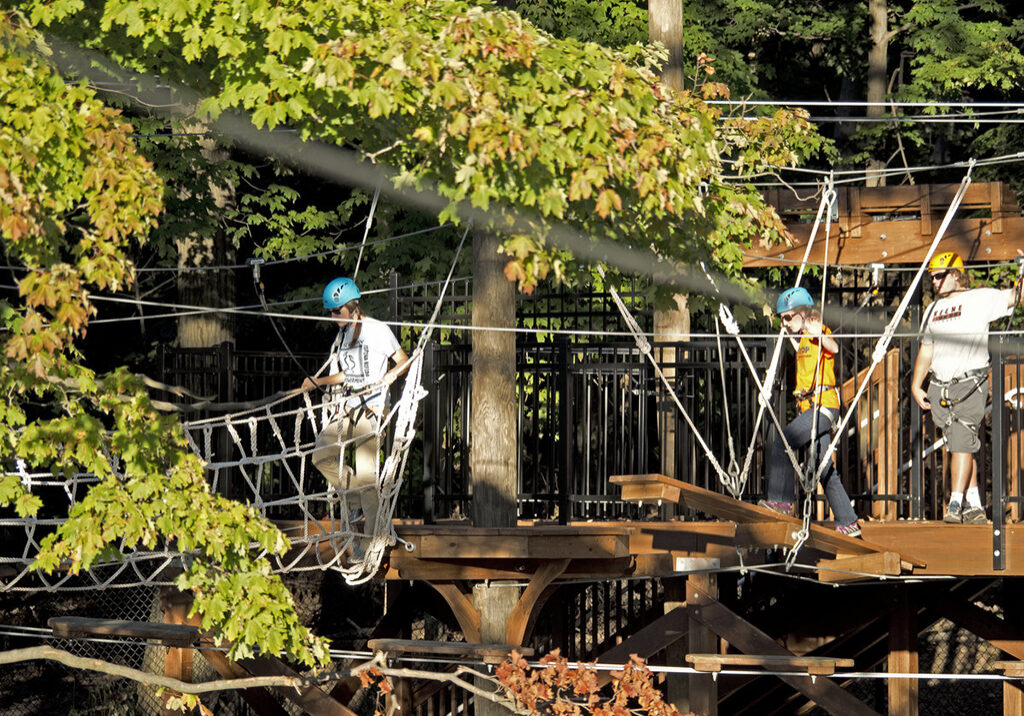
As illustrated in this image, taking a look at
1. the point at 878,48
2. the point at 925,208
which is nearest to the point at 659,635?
the point at 925,208

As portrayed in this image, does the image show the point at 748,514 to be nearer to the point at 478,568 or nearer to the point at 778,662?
the point at 778,662

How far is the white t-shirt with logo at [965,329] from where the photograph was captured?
927 centimetres

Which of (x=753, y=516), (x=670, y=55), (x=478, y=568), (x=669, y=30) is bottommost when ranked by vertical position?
(x=478, y=568)

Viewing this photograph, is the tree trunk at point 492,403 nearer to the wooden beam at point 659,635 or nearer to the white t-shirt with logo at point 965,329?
the wooden beam at point 659,635

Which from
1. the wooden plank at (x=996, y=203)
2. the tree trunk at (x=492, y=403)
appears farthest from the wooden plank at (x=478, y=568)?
the wooden plank at (x=996, y=203)

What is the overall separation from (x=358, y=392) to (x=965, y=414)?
147 inches

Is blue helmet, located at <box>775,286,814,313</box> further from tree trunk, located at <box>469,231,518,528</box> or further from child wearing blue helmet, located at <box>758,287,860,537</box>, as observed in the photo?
tree trunk, located at <box>469,231,518,528</box>

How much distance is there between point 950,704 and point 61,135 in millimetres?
15861

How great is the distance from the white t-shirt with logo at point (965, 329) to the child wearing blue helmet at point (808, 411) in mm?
658

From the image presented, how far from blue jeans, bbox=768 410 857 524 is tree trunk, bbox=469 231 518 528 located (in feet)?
5.60

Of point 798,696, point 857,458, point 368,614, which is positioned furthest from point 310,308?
point 857,458

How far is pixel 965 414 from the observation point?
9.33 meters

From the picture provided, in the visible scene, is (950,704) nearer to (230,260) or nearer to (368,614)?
(368,614)

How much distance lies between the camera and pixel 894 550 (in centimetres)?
948
